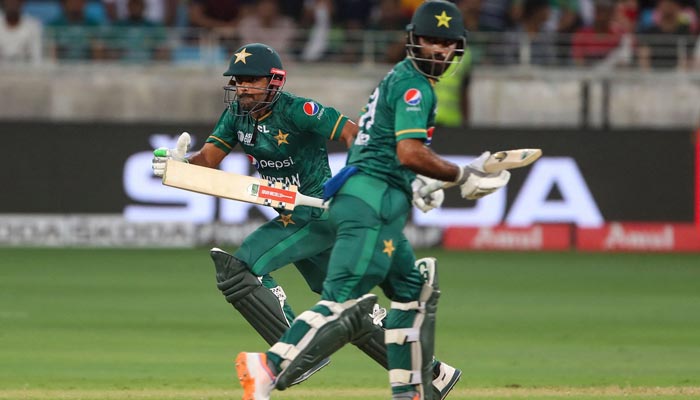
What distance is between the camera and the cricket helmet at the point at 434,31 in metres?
5.67

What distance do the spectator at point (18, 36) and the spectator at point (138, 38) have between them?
2.98ft

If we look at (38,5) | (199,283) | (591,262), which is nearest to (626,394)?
(199,283)

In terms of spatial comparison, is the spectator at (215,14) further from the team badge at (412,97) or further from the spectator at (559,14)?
the team badge at (412,97)

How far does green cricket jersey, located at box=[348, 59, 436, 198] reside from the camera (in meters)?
5.47

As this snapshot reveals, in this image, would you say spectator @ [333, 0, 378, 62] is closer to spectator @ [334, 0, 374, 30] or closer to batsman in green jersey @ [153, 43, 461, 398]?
spectator @ [334, 0, 374, 30]

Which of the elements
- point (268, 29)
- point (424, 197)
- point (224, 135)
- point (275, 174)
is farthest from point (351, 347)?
point (268, 29)

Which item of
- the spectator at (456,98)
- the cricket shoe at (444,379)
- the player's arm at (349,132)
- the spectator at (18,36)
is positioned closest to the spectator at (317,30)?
the spectator at (456,98)

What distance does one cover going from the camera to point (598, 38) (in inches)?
680

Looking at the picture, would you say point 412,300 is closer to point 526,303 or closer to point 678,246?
point 526,303

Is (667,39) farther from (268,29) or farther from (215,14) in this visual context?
(215,14)

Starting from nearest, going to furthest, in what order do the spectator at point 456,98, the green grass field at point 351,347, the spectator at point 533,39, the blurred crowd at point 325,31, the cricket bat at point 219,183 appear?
the cricket bat at point 219,183 → the green grass field at point 351,347 → the spectator at point 456,98 → the blurred crowd at point 325,31 → the spectator at point 533,39

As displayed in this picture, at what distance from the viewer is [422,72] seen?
5.68 m

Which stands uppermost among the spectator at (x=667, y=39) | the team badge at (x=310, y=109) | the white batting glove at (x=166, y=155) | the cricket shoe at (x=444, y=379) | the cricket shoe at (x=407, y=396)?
the team badge at (x=310, y=109)

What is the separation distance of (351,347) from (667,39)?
31.0ft
